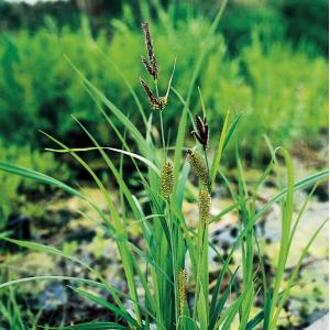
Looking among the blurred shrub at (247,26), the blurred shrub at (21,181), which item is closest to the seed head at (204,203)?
the blurred shrub at (21,181)

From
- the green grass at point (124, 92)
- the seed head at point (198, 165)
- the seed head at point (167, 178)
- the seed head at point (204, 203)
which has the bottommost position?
the green grass at point (124, 92)

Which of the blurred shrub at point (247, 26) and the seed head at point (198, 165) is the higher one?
the seed head at point (198, 165)

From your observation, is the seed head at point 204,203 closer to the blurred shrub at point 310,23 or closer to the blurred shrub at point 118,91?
the blurred shrub at point 118,91

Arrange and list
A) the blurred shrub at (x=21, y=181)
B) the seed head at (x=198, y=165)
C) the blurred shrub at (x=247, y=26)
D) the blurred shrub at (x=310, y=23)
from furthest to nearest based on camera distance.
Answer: the blurred shrub at (x=310, y=23) < the blurred shrub at (x=247, y=26) < the blurred shrub at (x=21, y=181) < the seed head at (x=198, y=165)

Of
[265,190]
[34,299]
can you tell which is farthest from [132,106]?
[34,299]

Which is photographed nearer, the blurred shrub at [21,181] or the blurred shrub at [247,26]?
the blurred shrub at [21,181]

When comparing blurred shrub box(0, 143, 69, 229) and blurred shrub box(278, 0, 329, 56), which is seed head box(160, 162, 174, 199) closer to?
blurred shrub box(0, 143, 69, 229)

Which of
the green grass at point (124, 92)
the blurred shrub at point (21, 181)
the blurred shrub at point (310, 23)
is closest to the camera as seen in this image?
the blurred shrub at point (21, 181)

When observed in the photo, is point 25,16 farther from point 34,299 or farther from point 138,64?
point 34,299
